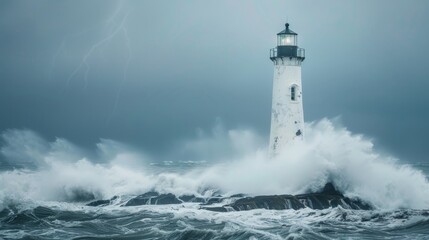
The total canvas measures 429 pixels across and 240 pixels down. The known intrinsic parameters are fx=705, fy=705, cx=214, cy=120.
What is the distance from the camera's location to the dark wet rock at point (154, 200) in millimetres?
25266

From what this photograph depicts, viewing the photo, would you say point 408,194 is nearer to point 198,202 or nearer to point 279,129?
point 279,129

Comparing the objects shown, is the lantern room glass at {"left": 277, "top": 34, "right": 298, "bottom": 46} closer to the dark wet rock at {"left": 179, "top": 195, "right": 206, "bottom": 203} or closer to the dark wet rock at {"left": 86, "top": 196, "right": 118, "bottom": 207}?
the dark wet rock at {"left": 179, "top": 195, "right": 206, "bottom": 203}

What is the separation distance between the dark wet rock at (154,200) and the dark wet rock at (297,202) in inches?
117

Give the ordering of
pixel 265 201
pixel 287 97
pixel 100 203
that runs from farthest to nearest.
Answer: pixel 287 97, pixel 100 203, pixel 265 201

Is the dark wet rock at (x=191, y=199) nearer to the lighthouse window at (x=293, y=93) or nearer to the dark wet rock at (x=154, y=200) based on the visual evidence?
the dark wet rock at (x=154, y=200)

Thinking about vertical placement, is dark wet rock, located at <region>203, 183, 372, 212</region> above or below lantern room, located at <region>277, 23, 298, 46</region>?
below

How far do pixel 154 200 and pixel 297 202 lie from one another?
558cm

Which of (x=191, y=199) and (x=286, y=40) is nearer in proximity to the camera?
(x=191, y=199)

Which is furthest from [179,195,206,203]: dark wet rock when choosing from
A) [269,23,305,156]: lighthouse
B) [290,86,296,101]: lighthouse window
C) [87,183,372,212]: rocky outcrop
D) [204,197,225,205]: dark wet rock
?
[290,86,296,101]: lighthouse window

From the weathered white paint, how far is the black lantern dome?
155 millimetres

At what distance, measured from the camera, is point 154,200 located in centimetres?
2580

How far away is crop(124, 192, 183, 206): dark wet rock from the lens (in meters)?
25.3

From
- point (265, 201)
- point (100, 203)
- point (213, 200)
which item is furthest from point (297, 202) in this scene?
point (100, 203)

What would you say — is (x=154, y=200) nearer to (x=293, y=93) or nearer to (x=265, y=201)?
(x=265, y=201)
